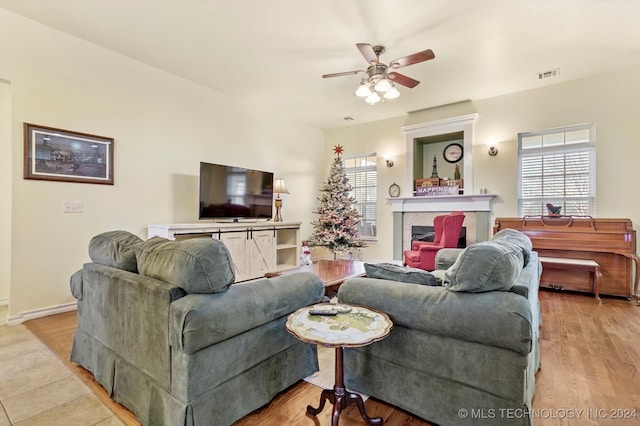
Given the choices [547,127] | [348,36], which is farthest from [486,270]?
[547,127]

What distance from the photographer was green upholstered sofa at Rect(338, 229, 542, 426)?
1.35 meters

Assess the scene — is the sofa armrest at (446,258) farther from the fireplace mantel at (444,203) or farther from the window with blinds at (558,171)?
the window with blinds at (558,171)

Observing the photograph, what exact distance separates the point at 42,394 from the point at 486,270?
2619 millimetres

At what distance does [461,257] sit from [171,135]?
419cm

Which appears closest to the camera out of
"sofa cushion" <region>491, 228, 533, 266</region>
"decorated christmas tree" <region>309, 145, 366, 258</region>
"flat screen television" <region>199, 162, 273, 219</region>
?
"sofa cushion" <region>491, 228, 533, 266</region>

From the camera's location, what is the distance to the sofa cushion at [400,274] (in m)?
1.76

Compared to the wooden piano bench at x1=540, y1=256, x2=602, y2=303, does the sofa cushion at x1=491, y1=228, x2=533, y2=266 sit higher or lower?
higher

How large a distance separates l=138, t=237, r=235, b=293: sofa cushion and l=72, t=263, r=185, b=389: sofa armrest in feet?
0.19

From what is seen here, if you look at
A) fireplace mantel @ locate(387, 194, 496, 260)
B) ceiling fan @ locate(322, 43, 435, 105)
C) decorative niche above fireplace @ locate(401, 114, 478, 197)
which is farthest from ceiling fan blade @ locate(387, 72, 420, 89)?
fireplace mantel @ locate(387, 194, 496, 260)

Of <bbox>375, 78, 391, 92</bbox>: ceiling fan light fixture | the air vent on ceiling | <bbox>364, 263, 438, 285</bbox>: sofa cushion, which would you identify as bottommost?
<bbox>364, 263, 438, 285</bbox>: sofa cushion

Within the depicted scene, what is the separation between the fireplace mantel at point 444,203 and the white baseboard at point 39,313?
5.12 meters

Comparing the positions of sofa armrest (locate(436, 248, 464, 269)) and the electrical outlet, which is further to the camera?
the electrical outlet

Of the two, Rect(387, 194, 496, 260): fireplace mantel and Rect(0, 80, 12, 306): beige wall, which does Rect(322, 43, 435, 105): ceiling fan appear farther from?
Rect(0, 80, 12, 306): beige wall

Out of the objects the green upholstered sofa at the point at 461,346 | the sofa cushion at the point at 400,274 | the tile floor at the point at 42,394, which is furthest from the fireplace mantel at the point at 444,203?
the tile floor at the point at 42,394
